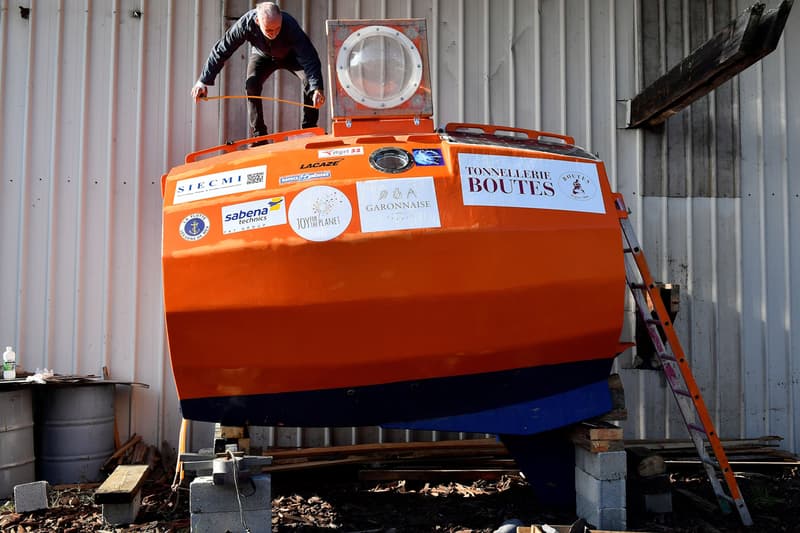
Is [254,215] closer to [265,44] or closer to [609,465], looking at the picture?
[265,44]

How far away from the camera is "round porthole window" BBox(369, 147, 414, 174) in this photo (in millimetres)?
3436

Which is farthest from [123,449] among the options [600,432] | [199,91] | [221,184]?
[600,432]

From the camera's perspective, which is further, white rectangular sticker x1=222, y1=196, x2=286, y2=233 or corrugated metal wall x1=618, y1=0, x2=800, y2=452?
corrugated metal wall x1=618, y1=0, x2=800, y2=452

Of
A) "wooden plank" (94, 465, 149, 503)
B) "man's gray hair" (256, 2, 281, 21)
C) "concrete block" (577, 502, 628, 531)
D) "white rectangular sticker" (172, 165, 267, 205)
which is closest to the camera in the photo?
"white rectangular sticker" (172, 165, 267, 205)

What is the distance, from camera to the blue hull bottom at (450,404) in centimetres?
345

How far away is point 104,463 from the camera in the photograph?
4715 mm

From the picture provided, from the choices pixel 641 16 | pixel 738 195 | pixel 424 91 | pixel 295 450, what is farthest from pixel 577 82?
pixel 295 450

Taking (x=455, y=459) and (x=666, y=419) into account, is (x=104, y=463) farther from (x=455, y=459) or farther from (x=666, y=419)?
(x=666, y=419)

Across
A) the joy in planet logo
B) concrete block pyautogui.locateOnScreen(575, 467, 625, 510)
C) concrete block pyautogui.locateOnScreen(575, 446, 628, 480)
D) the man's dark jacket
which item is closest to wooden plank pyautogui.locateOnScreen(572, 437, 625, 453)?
concrete block pyautogui.locateOnScreen(575, 446, 628, 480)

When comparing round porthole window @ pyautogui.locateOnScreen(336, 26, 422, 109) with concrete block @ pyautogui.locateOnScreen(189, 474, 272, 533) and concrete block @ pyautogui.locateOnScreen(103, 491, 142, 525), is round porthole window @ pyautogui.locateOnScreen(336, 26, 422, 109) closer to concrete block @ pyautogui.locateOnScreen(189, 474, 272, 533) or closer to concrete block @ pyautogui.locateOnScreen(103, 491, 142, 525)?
concrete block @ pyautogui.locateOnScreen(189, 474, 272, 533)

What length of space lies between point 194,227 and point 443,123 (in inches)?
107

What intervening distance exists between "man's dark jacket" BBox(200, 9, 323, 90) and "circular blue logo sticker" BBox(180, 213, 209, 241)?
53.2 inches

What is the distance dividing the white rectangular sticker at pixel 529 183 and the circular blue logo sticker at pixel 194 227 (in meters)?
1.29

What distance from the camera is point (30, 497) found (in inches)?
158
